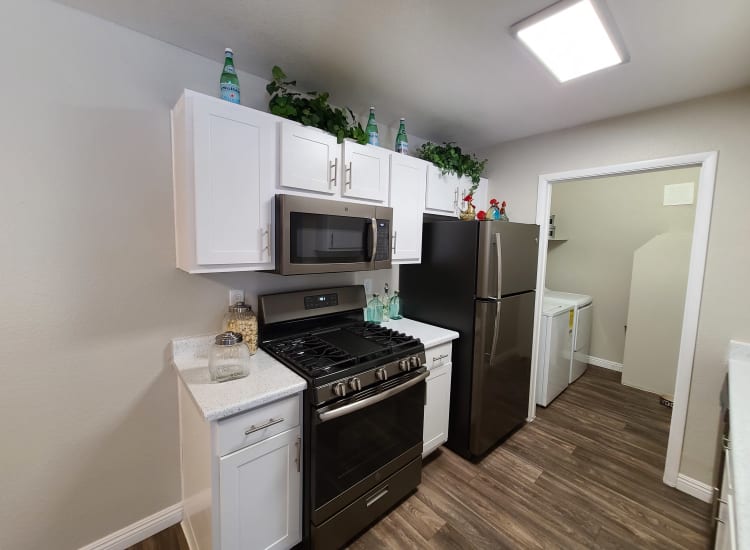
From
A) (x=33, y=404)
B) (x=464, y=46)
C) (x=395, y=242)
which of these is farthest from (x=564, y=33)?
(x=33, y=404)

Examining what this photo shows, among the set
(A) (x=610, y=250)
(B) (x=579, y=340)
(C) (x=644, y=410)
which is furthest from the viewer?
(A) (x=610, y=250)

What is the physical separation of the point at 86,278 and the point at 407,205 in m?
1.82

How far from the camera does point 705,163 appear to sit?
75.5 inches

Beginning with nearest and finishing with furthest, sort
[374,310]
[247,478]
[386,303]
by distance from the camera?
[247,478] → [374,310] → [386,303]

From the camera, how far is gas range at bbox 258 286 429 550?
1429 millimetres

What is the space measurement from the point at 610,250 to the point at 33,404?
5.26 meters

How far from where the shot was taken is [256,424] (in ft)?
4.24

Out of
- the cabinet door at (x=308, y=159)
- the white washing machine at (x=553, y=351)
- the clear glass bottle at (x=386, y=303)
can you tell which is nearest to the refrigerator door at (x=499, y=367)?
the white washing machine at (x=553, y=351)

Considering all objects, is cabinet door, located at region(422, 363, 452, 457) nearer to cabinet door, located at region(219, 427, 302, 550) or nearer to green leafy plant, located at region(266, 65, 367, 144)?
cabinet door, located at region(219, 427, 302, 550)

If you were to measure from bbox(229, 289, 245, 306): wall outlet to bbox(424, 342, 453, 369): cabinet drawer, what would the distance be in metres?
1.17

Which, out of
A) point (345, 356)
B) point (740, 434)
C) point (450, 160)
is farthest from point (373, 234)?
point (740, 434)

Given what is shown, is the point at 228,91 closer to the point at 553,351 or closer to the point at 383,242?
the point at 383,242

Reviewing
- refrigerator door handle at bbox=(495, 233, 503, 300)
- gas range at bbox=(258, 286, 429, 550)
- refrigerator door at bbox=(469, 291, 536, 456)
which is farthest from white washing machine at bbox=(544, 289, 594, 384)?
gas range at bbox=(258, 286, 429, 550)

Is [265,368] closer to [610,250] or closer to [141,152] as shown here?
[141,152]
